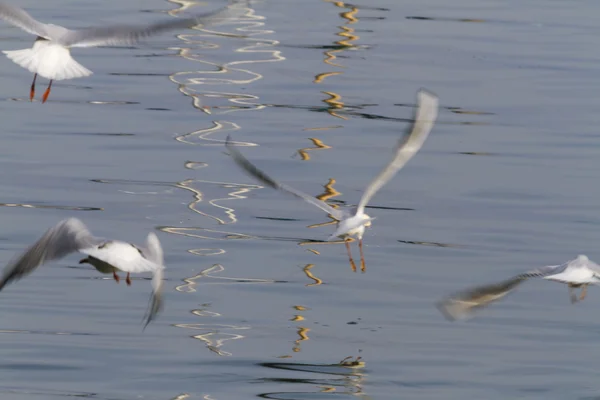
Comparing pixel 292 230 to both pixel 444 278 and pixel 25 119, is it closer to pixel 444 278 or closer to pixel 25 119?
pixel 444 278

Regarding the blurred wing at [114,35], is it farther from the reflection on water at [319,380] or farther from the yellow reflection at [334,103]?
the yellow reflection at [334,103]

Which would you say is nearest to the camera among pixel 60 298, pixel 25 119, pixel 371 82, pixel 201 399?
pixel 201 399

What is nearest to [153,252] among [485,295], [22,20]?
[485,295]

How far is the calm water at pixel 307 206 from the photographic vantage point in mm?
9555

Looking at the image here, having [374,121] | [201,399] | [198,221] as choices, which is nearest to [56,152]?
[198,221]

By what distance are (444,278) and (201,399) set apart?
9.70 feet

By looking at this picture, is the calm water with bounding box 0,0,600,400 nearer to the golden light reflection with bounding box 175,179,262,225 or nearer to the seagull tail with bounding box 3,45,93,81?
the golden light reflection with bounding box 175,179,262,225

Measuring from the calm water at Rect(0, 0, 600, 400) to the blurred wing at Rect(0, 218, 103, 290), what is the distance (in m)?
0.69

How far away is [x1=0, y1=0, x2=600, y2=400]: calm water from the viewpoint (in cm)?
955

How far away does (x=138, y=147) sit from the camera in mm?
14945

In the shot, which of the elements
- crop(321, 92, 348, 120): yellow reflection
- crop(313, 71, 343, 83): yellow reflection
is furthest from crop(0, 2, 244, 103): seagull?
crop(313, 71, 343, 83): yellow reflection

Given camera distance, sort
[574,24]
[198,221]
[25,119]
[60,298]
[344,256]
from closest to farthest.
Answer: [60,298] < [344,256] < [198,221] < [25,119] < [574,24]

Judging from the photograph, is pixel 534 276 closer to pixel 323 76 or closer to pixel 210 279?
pixel 210 279

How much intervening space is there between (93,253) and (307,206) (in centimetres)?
503
